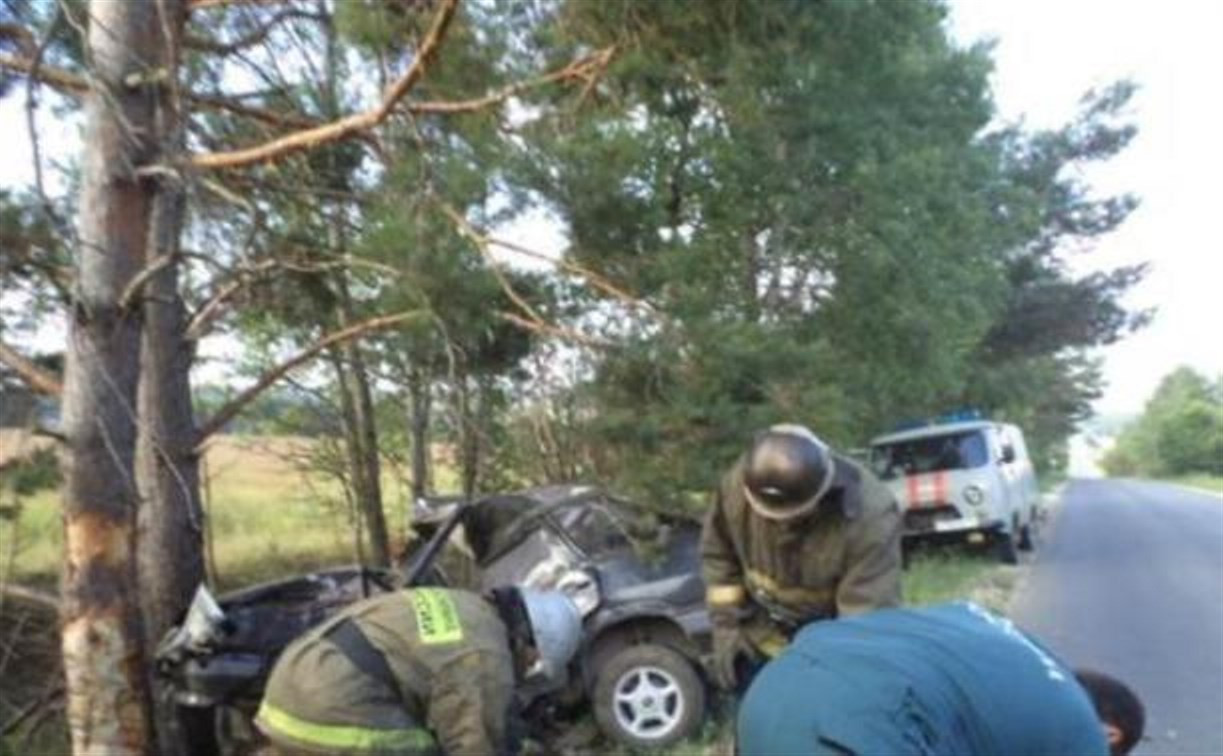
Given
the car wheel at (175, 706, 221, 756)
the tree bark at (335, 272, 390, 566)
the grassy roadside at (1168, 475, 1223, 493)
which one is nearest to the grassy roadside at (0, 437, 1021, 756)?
the tree bark at (335, 272, 390, 566)

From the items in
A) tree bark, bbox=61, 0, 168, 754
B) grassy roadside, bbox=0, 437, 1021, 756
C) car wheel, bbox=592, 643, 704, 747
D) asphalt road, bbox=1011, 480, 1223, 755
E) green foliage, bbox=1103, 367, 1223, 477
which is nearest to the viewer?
tree bark, bbox=61, 0, 168, 754

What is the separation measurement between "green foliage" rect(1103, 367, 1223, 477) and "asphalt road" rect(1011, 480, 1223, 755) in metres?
55.4

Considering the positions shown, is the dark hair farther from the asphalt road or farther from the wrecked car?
the asphalt road

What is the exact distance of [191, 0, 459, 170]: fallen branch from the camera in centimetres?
704

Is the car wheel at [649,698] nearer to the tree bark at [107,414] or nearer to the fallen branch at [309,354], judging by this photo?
the fallen branch at [309,354]

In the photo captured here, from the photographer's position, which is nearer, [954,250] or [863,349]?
[863,349]

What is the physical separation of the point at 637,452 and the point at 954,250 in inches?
339

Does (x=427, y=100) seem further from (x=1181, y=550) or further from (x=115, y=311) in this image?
(x=1181, y=550)

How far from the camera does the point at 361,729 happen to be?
12.9 ft

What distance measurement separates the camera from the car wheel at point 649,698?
26.7 feet

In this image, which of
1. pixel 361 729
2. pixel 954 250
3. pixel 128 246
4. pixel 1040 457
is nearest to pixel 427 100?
pixel 128 246

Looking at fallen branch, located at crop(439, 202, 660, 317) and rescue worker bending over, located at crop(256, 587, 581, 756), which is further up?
fallen branch, located at crop(439, 202, 660, 317)

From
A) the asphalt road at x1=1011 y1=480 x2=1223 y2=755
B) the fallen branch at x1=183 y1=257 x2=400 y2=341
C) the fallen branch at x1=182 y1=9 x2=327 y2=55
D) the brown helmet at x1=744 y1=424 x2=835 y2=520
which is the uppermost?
the fallen branch at x1=182 y1=9 x2=327 y2=55

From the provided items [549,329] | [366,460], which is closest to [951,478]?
[366,460]
